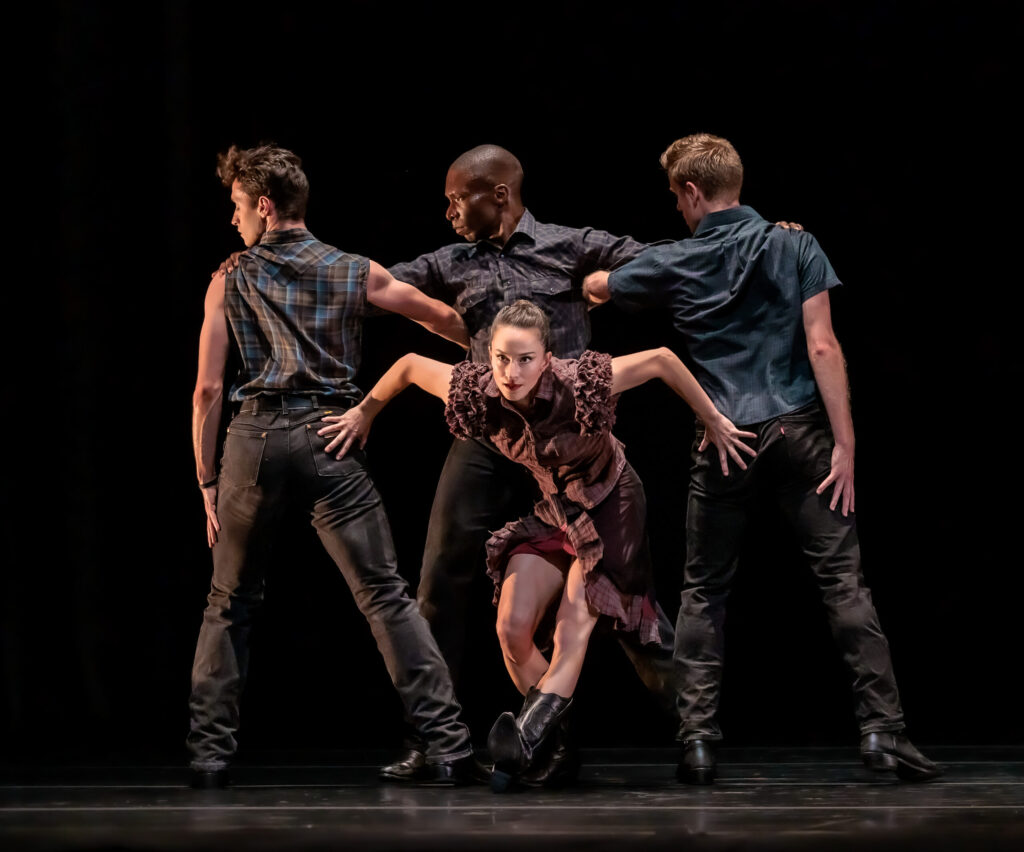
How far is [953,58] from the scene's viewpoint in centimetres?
482

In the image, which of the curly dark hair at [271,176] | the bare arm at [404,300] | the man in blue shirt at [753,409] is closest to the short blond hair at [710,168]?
the man in blue shirt at [753,409]

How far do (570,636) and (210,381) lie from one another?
3.95ft

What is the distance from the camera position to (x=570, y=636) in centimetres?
370

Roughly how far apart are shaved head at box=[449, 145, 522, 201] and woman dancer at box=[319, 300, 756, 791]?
0.55 m

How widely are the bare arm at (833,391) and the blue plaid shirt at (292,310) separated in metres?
1.23

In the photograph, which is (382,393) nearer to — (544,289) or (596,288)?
(544,289)

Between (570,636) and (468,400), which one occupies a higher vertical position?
(468,400)

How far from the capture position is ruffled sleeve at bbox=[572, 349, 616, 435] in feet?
11.9

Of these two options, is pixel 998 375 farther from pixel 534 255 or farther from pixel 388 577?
pixel 388 577

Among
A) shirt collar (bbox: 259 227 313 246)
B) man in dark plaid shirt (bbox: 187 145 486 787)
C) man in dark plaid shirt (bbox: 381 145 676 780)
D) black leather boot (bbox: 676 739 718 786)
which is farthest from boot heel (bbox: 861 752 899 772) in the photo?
shirt collar (bbox: 259 227 313 246)

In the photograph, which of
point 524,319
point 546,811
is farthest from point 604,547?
point 546,811

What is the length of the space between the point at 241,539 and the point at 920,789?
1872mm

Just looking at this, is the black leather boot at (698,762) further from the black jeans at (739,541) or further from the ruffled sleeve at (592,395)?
the ruffled sleeve at (592,395)

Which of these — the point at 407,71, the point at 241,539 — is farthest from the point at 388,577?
the point at 407,71
